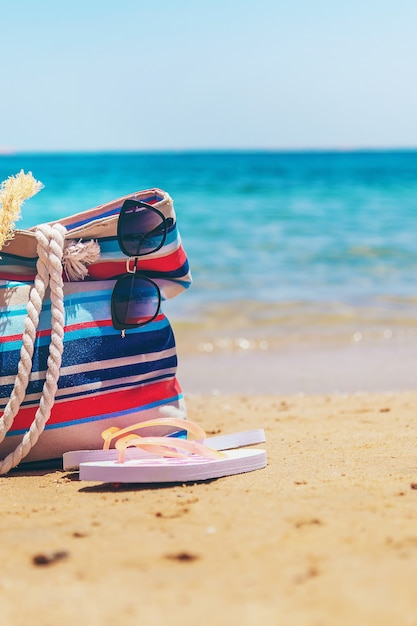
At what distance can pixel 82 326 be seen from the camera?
2459 millimetres

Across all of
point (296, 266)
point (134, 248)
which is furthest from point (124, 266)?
point (296, 266)

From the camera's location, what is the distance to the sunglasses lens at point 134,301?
2.49m

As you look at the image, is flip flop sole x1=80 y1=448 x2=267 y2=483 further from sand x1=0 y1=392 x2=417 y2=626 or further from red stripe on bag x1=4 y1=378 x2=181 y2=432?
red stripe on bag x1=4 y1=378 x2=181 y2=432

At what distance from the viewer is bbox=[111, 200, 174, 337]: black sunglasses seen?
97.3 inches

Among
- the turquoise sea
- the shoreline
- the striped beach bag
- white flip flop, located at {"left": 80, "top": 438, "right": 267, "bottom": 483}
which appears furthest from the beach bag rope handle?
the turquoise sea

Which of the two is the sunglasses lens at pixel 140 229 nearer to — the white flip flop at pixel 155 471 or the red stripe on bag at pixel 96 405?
the red stripe on bag at pixel 96 405

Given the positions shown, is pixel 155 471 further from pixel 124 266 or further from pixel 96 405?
pixel 124 266

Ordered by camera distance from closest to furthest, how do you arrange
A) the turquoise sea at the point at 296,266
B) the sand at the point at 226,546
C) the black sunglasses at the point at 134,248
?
the sand at the point at 226,546 → the black sunglasses at the point at 134,248 → the turquoise sea at the point at 296,266

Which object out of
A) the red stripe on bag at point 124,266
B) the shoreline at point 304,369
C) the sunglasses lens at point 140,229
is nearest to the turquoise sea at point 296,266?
the shoreline at point 304,369

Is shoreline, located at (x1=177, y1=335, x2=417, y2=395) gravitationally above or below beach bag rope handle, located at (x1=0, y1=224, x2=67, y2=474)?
below

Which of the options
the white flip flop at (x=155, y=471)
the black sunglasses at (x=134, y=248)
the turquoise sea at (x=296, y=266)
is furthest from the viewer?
the turquoise sea at (x=296, y=266)

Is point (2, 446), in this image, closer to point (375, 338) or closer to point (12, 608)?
point (12, 608)

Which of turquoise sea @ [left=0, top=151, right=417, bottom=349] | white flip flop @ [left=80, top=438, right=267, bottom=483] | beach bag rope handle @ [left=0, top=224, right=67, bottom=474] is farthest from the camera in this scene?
turquoise sea @ [left=0, top=151, right=417, bottom=349]

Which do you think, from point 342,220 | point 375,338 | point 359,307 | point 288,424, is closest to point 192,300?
point 359,307
